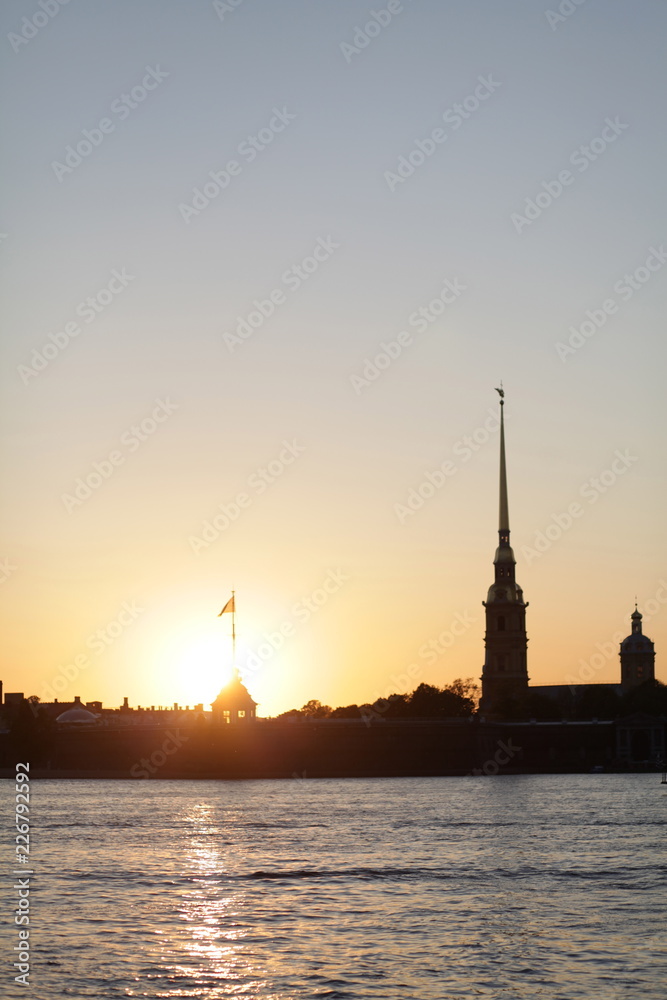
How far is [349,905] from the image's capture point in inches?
1545

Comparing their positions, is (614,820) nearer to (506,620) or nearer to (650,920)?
(650,920)

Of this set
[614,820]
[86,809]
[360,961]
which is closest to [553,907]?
[360,961]

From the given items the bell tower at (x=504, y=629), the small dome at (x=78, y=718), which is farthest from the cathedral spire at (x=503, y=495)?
the small dome at (x=78, y=718)

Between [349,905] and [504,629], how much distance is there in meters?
134

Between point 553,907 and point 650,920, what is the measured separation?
3.28 meters

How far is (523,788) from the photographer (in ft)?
348

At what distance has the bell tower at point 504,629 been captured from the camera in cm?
17062

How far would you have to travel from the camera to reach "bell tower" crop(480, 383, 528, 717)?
171 metres

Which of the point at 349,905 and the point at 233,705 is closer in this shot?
the point at 349,905

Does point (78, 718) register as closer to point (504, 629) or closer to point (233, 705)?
point (233, 705)

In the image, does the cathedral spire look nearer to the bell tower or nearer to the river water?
the bell tower

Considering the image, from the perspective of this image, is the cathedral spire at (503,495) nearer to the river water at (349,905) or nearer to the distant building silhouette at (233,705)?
the distant building silhouette at (233,705)

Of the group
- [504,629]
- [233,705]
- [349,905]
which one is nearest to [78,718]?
[233,705]

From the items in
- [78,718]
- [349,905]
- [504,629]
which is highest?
[504,629]
